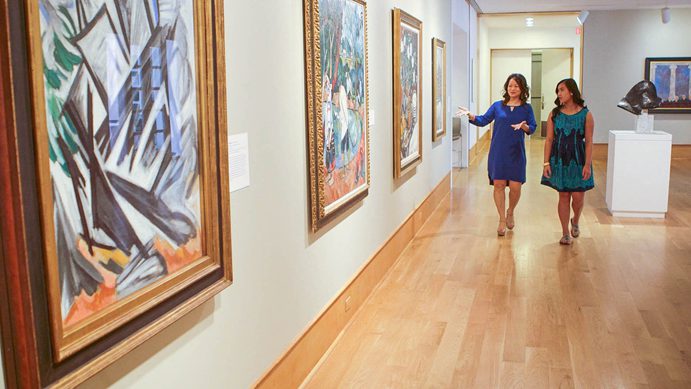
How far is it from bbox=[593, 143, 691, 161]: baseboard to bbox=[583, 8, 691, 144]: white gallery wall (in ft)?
0.40

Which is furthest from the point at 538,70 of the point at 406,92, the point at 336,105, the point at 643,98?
the point at 336,105

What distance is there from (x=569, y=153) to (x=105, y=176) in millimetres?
→ 5843

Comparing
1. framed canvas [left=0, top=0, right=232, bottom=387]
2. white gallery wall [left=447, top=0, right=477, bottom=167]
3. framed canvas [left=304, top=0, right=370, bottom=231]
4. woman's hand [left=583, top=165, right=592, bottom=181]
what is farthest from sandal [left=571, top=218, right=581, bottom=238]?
white gallery wall [left=447, top=0, right=477, bottom=167]

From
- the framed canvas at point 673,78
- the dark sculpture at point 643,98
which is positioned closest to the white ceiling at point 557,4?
the framed canvas at point 673,78

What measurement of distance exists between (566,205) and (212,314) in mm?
5258

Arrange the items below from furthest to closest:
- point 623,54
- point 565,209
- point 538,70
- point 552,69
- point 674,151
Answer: point 538,70
point 552,69
point 674,151
point 623,54
point 565,209

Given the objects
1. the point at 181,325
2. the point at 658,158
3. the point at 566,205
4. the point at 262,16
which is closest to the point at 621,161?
the point at 658,158

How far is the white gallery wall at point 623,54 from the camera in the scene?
15.4 metres

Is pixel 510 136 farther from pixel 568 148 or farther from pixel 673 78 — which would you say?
pixel 673 78

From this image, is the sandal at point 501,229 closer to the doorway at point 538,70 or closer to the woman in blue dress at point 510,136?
the woman in blue dress at point 510,136

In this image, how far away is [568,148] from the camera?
279 inches

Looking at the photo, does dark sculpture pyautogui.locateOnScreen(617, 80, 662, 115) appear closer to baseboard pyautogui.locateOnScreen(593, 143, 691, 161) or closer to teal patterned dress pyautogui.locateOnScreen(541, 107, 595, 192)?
teal patterned dress pyautogui.locateOnScreen(541, 107, 595, 192)

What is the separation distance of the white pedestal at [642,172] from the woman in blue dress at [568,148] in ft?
5.57

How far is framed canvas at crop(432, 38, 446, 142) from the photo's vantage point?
8.36m
